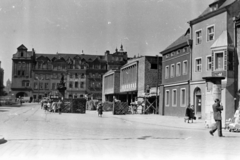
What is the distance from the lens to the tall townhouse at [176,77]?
119 feet

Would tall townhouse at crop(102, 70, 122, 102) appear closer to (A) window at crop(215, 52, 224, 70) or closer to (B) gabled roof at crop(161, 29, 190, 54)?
(B) gabled roof at crop(161, 29, 190, 54)

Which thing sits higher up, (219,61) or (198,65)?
(198,65)

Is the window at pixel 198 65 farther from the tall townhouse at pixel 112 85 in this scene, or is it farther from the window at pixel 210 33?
the tall townhouse at pixel 112 85

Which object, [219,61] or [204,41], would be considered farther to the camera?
[204,41]

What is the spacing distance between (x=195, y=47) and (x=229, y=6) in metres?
6.28

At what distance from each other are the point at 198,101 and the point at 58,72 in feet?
297

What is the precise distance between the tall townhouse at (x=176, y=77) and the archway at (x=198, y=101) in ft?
4.32

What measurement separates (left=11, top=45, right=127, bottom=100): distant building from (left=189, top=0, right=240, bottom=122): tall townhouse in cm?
7759

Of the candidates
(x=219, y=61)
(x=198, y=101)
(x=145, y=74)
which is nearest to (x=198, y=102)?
(x=198, y=101)

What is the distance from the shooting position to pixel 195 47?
113 feet

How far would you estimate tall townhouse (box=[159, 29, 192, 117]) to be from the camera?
119 feet

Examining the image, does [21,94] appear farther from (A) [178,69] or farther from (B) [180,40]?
(A) [178,69]

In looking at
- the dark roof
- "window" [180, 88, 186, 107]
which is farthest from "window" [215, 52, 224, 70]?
the dark roof

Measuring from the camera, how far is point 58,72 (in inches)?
4705
